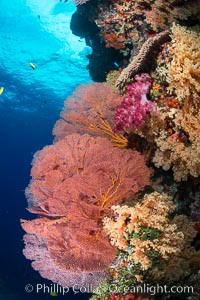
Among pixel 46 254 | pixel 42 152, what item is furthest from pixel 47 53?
pixel 46 254

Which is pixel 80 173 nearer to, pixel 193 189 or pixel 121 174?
pixel 121 174

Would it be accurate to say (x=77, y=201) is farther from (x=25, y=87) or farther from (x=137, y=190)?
(x=25, y=87)

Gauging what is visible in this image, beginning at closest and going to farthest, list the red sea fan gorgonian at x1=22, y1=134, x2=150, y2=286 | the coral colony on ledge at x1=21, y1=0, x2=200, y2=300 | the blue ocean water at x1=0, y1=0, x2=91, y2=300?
the coral colony on ledge at x1=21, y1=0, x2=200, y2=300, the red sea fan gorgonian at x1=22, y1=134, x2=150, y2=286, the blue ocean water at x1=0, y1=0, x2=91, y2=300

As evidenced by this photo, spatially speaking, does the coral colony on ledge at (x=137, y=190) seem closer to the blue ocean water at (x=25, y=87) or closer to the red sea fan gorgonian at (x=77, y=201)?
the red sea fan gorgonian at (x=77, y=201)

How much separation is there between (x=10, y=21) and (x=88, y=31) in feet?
37.9

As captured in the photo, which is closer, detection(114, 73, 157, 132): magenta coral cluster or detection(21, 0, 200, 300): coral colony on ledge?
detection(21, 0, 200, 300): coral colony on ledge

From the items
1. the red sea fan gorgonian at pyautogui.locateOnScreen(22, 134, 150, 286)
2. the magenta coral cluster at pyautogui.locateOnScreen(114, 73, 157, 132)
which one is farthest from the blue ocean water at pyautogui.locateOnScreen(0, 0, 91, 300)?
the magenta coral cluster at pyautogui.locateOnScreen(114, 73, 157, 132)

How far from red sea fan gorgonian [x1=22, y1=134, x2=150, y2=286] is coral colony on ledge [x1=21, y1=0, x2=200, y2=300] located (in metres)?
0.02

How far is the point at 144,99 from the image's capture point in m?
4.50

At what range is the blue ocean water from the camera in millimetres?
19109

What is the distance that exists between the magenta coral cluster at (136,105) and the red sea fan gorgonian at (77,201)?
52 cm

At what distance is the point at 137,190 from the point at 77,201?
994mm

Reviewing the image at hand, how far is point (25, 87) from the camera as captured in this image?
30.3 metres

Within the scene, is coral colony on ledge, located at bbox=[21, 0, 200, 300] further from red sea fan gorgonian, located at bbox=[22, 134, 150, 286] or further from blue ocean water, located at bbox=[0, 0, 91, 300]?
blue ocean water, located at bbox=[0, 0, 91, 300]
